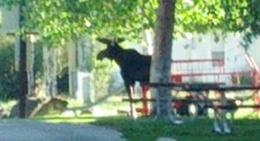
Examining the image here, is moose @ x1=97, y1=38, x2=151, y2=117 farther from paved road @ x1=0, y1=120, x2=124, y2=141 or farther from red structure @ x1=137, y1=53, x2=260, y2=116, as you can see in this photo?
paved road @ x1=0, y1=120, x2=124, y2=141

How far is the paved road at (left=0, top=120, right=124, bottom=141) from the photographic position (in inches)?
688

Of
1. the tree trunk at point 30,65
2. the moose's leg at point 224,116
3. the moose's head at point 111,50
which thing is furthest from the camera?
the tree trunk at point 30,65

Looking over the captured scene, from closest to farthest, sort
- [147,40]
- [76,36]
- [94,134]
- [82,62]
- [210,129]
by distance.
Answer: [94,134], [210,129], [76,36], [147,40], [82,62]

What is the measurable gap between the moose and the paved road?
5300mm

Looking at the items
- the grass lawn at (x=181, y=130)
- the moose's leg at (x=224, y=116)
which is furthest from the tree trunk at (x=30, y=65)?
the moose's leg at (x=224, y=116)

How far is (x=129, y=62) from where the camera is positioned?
24984mm

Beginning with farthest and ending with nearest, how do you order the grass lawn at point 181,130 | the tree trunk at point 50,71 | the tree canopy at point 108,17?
the tree trunk at point 50,71, the tree canopy at point 108,17, the grass lawn at point 181,130

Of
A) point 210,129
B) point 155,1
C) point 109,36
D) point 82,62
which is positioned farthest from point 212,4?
point 82,62

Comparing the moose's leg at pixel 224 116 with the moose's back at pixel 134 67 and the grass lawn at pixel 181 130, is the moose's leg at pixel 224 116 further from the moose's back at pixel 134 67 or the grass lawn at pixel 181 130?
the moose's back at pixel 134 67

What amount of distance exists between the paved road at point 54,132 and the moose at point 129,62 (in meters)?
5.30

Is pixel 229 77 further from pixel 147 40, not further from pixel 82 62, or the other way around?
pixel 82 62

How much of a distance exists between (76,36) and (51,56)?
28.9 feet

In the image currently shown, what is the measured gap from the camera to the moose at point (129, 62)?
24.9 meters

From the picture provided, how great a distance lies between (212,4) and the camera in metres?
26.3
